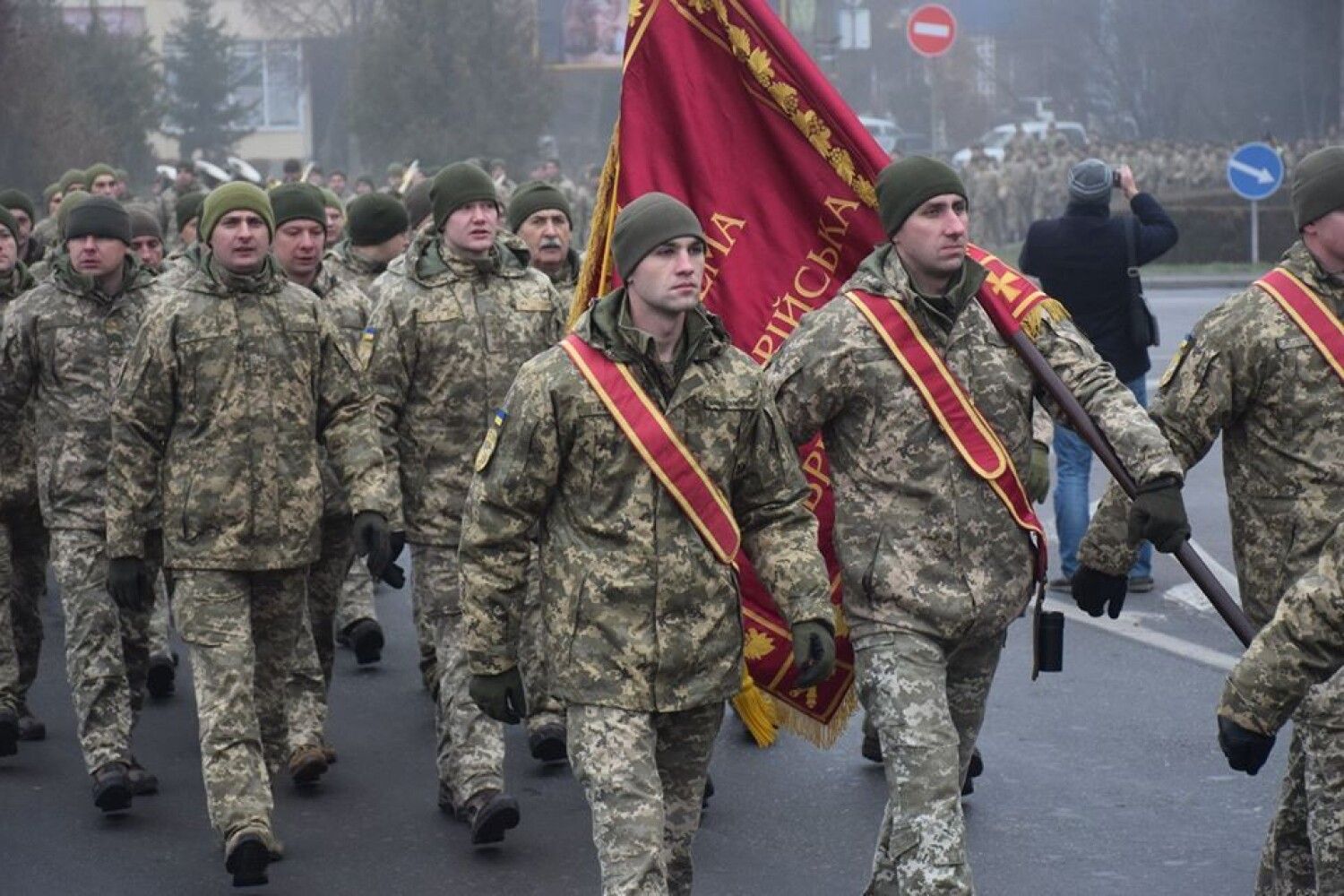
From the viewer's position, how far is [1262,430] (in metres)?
6.34

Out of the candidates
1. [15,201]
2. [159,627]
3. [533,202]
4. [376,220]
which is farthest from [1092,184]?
[15,201]

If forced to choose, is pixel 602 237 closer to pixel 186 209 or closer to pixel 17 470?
pixel 17 470

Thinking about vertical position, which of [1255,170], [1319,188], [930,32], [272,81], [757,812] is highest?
[272,81]

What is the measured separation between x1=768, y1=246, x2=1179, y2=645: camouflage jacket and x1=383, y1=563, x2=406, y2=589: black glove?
190 centimetres

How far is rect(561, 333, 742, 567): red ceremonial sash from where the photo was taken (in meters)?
5.73

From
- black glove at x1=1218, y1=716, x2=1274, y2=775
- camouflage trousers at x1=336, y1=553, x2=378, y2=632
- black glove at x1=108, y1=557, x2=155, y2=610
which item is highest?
black glove at x1=1218, y1=716, x2=1274, y2=775

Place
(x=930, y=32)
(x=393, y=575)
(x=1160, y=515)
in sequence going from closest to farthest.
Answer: (x=1160, y=515) → (x=393, y=575) → (x=930, y=32)

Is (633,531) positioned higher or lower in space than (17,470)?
higher

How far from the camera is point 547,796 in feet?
27.8

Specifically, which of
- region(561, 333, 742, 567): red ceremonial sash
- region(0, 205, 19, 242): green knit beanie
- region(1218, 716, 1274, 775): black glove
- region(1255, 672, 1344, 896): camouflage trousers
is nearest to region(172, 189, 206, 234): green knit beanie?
region(0, 205, 19, 242): green knit beanie

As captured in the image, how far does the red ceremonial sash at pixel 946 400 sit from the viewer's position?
6238 mm

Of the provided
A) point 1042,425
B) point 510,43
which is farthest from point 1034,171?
point 1042,425

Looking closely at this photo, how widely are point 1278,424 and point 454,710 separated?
2.87 metres

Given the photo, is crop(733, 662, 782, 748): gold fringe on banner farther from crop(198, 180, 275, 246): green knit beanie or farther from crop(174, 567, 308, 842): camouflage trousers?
crop(198, 180, 275, 246): green knit beanie
